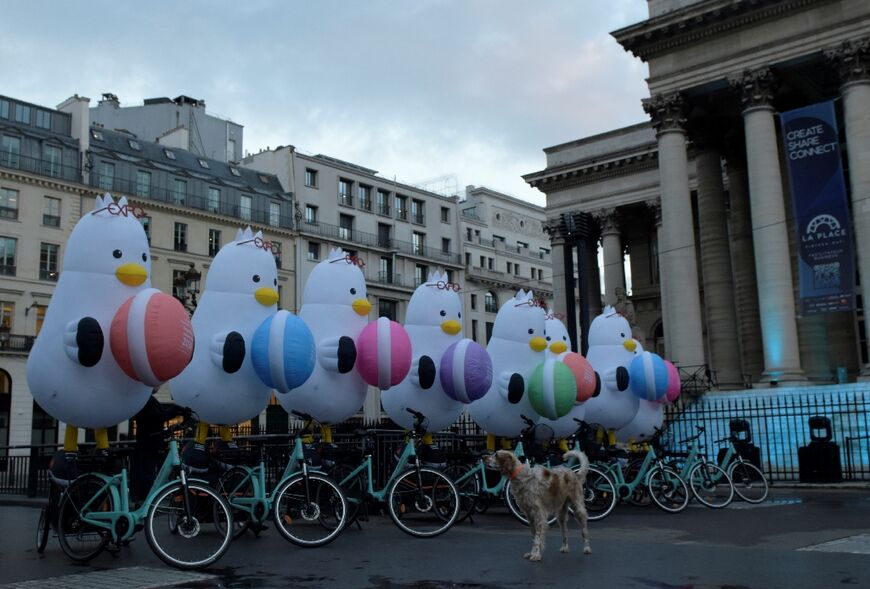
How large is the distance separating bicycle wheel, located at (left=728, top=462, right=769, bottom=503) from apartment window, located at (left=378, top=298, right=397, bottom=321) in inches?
1795

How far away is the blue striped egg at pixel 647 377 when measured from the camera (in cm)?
1577

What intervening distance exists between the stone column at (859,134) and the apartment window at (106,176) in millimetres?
36603

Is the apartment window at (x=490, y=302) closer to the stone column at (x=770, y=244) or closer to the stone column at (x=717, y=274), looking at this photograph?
the stone column at (x=717, y=274)

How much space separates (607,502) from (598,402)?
155 inches

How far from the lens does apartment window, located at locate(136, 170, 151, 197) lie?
1891 inches

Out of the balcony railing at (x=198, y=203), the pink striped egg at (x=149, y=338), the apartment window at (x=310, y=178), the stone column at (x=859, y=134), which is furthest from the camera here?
the apartment window at (x=310, y=178)

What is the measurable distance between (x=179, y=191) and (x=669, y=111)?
1221 inches

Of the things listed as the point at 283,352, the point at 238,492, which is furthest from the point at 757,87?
the point at 238,492

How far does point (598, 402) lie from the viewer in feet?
51.8

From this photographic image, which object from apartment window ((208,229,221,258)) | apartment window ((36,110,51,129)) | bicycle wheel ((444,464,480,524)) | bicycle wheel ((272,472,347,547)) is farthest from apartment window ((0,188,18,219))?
bicycle wheel ((272,472,347,547))

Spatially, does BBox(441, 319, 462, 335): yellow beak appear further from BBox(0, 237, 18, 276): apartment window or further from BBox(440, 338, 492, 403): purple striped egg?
BBox(0, 237, 18, 276): apartment window

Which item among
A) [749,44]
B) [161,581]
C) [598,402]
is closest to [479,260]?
[749,44]

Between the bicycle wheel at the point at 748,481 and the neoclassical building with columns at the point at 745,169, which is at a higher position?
the neoclassical building with columns at the point at 745,169

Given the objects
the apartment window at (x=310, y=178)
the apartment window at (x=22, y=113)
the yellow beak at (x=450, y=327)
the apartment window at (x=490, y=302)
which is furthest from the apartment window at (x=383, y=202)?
the yellow beak at (x=450, y=327)
